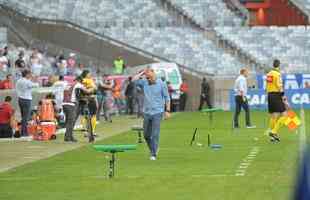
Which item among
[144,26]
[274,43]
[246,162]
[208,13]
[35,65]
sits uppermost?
[208,13]

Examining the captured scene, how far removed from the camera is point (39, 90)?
3444cm

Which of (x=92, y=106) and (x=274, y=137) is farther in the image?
(x=92, y=106)

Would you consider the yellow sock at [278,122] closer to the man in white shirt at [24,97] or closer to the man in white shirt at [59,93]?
the man in white shirt at [24,97]

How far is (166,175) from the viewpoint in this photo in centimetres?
1627

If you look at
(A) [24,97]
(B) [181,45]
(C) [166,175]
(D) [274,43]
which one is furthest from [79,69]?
(C) [166,175]

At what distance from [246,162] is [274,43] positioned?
37.7 metres

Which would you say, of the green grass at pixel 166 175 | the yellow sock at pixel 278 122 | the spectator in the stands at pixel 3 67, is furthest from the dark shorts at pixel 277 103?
the spectator in the stands at pixel 3 67

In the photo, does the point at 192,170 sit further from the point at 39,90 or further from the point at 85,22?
the point at 85,22

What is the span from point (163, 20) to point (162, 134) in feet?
90.6

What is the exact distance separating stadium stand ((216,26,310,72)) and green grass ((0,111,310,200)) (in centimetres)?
2944

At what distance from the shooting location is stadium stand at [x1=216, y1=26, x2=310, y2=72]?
55188mm

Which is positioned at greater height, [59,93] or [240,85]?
[240,85]

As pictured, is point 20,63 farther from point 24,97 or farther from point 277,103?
point 277,103

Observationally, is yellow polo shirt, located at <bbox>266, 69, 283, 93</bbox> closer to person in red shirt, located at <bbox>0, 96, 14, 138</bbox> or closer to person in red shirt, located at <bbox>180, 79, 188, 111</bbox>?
person in red shirt, located at <bbox>0, 96, 14, 138</bbox>
